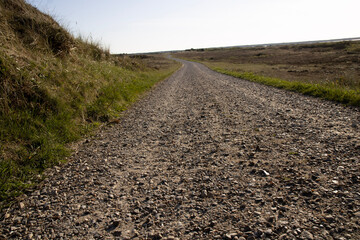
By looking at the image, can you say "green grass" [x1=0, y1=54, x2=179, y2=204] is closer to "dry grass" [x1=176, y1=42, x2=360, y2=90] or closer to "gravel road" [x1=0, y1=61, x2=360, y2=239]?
"gravel road" [x1=0, y1=61, x2=360, y2=239]

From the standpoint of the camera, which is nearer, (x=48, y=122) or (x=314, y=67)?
(x=48, y=122)

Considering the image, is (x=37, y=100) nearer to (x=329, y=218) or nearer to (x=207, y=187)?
(x=207, y=187)

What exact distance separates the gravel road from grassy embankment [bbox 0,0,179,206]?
496 mm

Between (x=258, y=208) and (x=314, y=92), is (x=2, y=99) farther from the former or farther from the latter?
(x=314, y=92)

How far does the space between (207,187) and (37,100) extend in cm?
A: 551

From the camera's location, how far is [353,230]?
7.91ft

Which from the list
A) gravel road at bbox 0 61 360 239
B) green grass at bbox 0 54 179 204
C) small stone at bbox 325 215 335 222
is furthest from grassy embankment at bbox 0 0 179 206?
small stone at bbox 325 215 335 222

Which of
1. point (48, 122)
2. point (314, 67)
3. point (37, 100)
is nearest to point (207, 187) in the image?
point (48, 122)

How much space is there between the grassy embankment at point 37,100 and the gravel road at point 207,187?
1.63ft

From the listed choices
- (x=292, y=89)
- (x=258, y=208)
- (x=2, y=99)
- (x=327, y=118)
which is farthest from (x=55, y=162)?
(x=292, y=89)

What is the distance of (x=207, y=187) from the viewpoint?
11.8 ft

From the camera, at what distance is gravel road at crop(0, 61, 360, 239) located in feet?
8.87

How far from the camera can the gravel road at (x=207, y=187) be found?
270cm

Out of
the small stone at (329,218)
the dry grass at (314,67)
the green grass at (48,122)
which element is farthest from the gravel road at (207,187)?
the dry grass at (314,67)
